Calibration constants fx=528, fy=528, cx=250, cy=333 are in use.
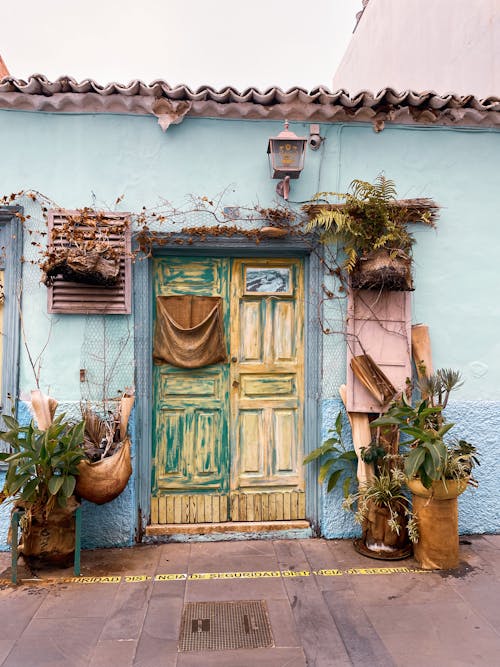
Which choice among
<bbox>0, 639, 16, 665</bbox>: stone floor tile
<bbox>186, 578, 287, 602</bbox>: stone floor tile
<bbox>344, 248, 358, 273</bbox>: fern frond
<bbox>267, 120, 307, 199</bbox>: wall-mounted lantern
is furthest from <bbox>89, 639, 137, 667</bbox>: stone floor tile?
<bbox>267, 120, 307, 199</bbox>: wall-mounted lantern

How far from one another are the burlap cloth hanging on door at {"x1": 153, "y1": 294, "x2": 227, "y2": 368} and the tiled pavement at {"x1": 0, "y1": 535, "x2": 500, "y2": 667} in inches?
64.3

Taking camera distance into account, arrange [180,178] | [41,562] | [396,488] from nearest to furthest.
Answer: [41,562]
[396,488]
[180,178]

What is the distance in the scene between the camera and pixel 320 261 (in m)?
4.71

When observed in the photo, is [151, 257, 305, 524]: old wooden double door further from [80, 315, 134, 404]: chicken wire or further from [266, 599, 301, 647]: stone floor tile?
[266, 599, 301, 647]: stone floor tile

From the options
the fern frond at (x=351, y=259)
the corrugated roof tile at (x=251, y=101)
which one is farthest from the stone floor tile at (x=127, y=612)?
the corrugated roof tile at (x=251, y=101)

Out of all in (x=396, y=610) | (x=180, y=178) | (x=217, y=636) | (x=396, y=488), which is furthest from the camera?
(x=180, y=178)

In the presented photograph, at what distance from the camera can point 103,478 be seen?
13.4 ft

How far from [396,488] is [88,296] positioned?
3.04 metres

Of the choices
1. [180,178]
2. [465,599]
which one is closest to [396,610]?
[465,599]

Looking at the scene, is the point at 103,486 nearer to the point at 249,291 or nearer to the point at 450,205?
the point at 249,291

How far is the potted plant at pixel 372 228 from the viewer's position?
4402mm

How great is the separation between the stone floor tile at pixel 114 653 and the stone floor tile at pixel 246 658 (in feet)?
0.97

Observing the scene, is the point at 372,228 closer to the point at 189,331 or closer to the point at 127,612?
the point at 189,331

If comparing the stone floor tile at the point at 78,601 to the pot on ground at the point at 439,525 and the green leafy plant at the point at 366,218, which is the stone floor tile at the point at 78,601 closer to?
the pot on ground at the point at 439,525
